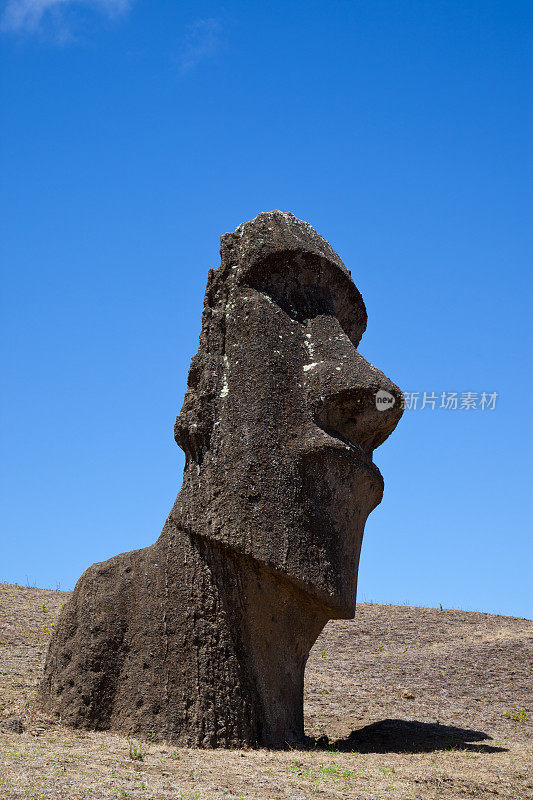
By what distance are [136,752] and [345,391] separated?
3035 millimetres

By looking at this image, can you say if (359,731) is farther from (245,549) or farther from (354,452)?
(354,452)

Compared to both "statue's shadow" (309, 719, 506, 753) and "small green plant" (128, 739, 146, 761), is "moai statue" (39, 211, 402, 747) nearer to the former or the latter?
"small green plant" (128, 739, 146, 761)

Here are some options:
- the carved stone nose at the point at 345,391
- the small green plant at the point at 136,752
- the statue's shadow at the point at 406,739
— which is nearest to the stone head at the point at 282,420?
the carved stone nose at the point at 345,391

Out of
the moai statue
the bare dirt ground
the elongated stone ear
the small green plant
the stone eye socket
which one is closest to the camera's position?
the bare dirt ground

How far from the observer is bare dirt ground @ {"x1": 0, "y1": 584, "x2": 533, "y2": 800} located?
5434 mm

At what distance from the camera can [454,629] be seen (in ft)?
40.3

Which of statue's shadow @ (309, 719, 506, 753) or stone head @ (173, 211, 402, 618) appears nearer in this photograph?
stone head @ (173, 211, 402, 618)

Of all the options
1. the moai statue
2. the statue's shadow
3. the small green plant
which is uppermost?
the moai statue

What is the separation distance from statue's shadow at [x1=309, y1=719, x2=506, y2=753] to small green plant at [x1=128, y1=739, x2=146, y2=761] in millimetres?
1612

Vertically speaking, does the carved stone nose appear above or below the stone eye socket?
below

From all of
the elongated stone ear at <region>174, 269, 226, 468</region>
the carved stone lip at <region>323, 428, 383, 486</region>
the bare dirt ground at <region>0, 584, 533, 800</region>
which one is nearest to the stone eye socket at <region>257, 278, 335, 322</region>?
the elongated stone ear at <region>174, 269, 226, 468</region>

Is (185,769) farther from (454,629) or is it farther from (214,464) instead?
(454,629)

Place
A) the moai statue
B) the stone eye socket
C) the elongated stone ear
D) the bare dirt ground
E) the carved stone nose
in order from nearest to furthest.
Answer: the bare dirt ground
the moai statue
the carved stone nose
the elongated stone ear
the stone eye socket

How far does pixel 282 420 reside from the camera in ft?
22.5
